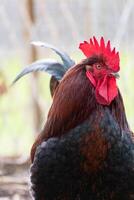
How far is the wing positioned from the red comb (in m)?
0.25

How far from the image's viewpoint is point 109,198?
10.0ft

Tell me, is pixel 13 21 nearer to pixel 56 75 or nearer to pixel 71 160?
pixel 56 75

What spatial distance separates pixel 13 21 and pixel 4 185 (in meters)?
1.82

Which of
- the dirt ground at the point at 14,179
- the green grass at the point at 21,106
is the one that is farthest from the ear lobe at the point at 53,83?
the green grass at the point at 21,106

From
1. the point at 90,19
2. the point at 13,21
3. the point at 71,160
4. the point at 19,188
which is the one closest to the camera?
the point at 71,160

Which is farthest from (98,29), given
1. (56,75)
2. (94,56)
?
(94,56)

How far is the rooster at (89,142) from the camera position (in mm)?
2982

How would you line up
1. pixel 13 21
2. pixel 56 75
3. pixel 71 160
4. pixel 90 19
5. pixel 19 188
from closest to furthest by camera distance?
pixel 71 160
pixel 56 75
pixel 19 188
pixel 90 19
pixel 13 21

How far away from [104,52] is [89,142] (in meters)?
0.48

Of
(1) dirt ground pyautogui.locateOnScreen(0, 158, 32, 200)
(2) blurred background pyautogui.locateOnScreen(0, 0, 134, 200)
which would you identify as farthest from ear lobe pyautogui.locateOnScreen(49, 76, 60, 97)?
(2) blurred background pyautogui.locateOnScreen(0, 0, 134, 200)

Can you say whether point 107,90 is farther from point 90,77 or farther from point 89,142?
point 89,142

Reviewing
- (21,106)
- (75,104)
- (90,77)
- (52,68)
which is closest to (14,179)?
(21,106)

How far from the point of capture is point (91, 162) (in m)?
2.99

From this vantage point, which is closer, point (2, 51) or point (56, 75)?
point (56, 75)
